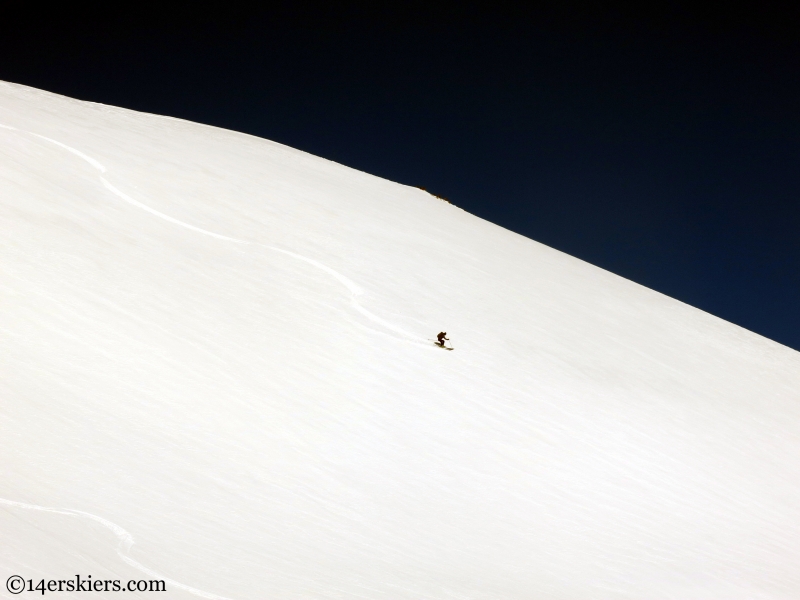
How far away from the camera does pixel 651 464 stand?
5.57 meters

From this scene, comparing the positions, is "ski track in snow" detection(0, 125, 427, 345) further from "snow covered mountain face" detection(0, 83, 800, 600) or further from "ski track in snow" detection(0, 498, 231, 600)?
"ski track in snow" detection(0, 498, 231, 600)

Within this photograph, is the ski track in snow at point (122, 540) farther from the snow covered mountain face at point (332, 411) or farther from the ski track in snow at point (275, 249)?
the ski track in snow at point (275, 249)

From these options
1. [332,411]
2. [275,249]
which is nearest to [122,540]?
[332,411]

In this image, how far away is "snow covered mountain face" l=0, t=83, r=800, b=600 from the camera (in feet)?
10.7

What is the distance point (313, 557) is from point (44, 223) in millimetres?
3696

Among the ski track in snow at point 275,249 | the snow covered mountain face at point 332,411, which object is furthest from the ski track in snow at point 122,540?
the ski track in snow at point 275,249

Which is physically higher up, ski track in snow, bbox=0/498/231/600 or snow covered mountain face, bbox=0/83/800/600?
snow covered mountain face, bbox=0/83/800/600

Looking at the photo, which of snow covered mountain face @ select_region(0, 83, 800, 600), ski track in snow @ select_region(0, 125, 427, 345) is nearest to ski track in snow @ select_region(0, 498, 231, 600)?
snow covered mountain face @ select_region(0, 83, 800, 600)

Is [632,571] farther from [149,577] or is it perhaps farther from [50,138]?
[50,138]

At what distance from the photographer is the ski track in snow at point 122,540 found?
8.93 ft

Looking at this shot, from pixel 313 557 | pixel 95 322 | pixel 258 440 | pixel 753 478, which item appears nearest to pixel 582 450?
pixel 753 478

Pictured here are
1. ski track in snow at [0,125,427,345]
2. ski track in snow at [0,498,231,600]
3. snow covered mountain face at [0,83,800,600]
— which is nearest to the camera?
ski track in snow at [0,498,231,600]

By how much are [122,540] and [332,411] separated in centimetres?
210

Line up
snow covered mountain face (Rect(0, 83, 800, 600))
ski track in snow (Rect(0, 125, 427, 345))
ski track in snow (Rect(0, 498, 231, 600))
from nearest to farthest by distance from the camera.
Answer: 1. ski track in snow (Rect(0, 498, 231, 600))
2. snow covered mountain face (Rect(0, 83, 800, 600))
3. ski track in snow (Rect(0, 125, 427, 345))
